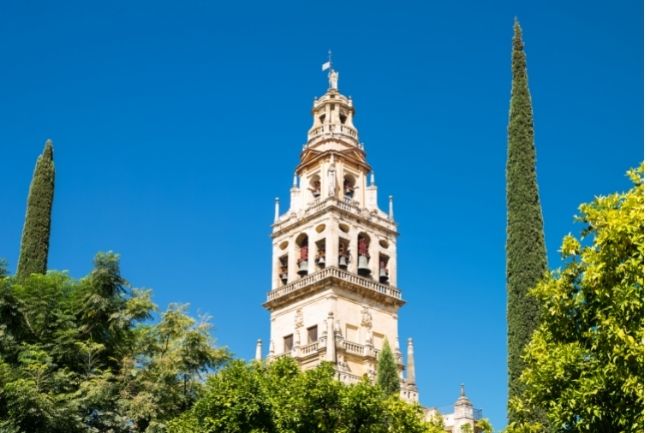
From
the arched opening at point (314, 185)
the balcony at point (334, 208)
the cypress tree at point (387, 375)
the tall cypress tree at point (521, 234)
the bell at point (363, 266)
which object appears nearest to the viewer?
the tall cypress tree at point (521, 234)

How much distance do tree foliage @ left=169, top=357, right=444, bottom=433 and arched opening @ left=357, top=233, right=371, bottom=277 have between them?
2727 centimetres

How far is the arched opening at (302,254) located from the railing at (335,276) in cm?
112

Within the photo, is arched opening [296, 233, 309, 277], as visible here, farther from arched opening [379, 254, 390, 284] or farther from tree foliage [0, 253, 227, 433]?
tree foliage [0, 253, 227, 433]

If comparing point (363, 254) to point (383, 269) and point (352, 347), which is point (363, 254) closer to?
point (383, 269)

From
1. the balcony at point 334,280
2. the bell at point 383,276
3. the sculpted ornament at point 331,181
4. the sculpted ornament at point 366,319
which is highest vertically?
the sculpted ornament at point 331,181

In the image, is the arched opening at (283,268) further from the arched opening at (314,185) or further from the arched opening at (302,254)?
the arched opening at (314,185)

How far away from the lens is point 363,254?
2245 inches

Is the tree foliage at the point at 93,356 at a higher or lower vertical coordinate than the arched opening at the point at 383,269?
lower

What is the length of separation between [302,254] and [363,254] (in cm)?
372

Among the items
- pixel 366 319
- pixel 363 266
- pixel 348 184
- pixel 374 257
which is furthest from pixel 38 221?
pixel 348 184

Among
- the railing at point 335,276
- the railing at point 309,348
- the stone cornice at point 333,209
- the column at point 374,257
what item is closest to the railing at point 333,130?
the stone cornice at point 333,209

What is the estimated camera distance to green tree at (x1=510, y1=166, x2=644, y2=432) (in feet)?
61.0

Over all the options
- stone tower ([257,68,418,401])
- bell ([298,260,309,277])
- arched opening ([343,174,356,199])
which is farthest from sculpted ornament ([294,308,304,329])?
arched opening ([343,174,356,199])

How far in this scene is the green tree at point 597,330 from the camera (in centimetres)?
1859
